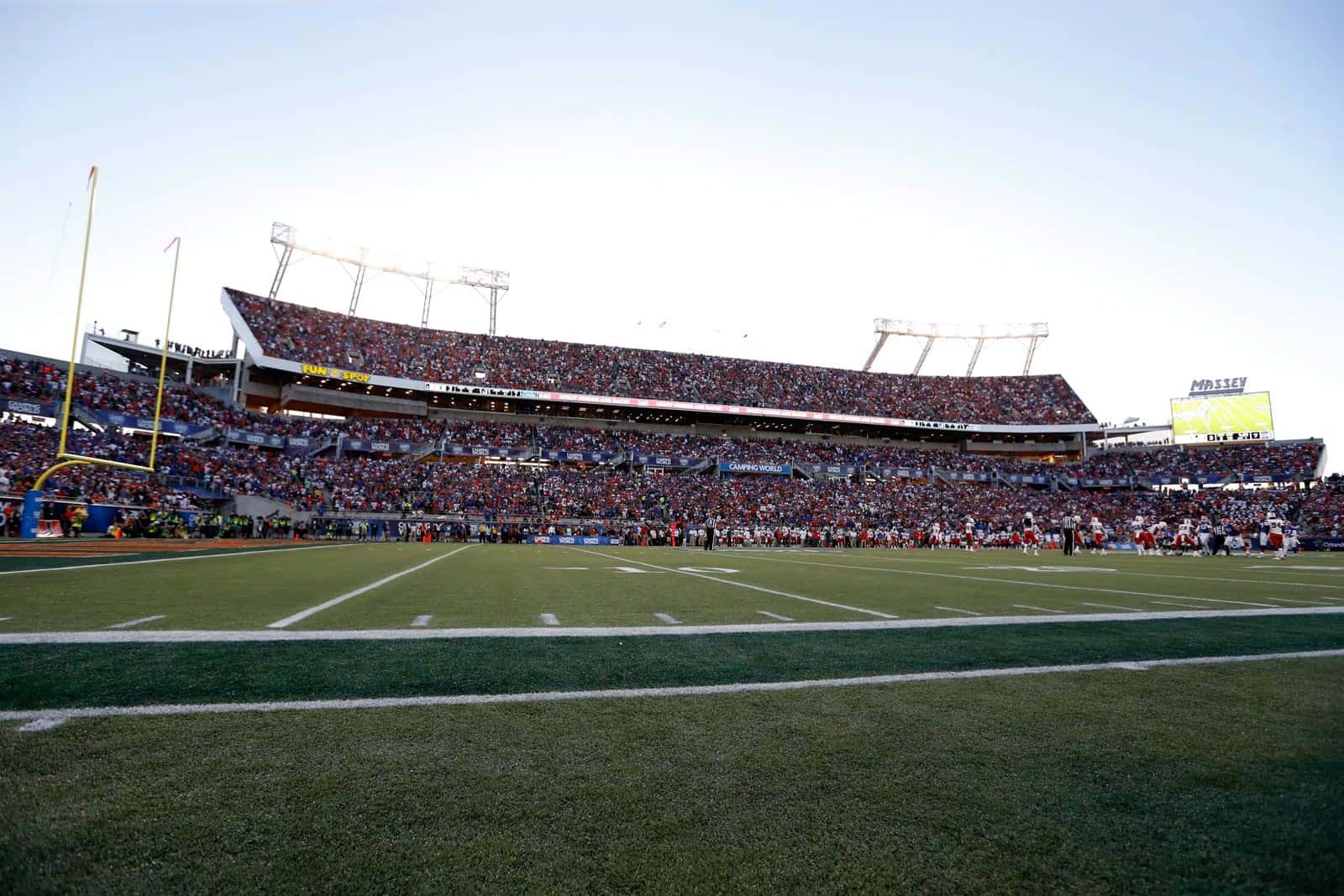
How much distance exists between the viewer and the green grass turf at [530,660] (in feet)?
11.1

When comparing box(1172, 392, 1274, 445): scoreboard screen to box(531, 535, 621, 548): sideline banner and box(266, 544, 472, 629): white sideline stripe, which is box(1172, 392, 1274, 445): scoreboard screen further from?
box(266, 544, 472, 629): white sideline stripe

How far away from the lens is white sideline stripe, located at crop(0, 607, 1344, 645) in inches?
179

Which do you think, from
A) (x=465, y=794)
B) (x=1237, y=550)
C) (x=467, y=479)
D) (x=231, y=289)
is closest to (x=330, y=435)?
(x=467, y=479)

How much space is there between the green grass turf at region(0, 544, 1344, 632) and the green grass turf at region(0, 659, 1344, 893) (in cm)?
303

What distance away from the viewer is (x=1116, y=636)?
5598 millimetres

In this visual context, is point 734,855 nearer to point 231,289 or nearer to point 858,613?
point 858,613

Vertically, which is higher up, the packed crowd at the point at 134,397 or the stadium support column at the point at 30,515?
the packed crowd at the point at 134,397

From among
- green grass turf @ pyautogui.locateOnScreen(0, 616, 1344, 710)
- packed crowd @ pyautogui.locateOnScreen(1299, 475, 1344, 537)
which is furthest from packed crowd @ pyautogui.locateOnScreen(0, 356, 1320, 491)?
green grass turf @ pyautogui.locateOnScreen(0, 616, 1344, 710)

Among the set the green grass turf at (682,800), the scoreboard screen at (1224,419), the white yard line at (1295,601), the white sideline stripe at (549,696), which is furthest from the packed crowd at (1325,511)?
the green grass turf at (682,800)

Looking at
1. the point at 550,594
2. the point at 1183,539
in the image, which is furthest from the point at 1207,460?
the point at 550,594

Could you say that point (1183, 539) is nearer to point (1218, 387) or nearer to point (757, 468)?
point (757, 468)

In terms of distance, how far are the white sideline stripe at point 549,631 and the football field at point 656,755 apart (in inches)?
2.5

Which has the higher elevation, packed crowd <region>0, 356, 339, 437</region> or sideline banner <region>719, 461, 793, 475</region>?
packed crowd <region>0, 356, 339, 437</region>

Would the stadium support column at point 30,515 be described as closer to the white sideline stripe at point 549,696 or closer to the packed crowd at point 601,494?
the packed crowd at point 601,494
